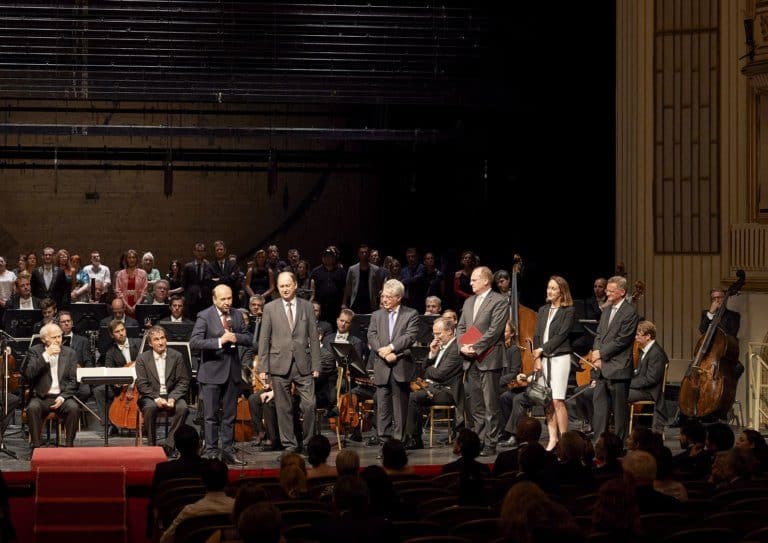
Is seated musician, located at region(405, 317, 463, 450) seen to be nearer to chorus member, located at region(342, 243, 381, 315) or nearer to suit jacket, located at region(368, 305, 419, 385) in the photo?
suit jacket, located at region(368, 305, 419, 385)

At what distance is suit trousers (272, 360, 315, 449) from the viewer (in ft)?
30.2

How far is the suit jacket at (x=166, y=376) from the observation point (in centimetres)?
969

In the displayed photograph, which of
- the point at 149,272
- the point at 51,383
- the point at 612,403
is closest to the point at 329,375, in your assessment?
the point at 51,383

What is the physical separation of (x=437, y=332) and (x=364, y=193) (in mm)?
9446

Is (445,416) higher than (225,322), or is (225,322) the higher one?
(225,322)

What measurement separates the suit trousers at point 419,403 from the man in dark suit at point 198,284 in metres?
6.03

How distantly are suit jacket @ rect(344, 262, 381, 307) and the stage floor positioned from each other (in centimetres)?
378

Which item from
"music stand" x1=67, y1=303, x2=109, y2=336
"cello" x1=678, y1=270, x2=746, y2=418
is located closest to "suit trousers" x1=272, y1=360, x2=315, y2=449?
"cello" x1=678, y1=270, x2=746, y2=418

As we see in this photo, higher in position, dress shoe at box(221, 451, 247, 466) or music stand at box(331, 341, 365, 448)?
music stand at box(331, 341, 365, 448)

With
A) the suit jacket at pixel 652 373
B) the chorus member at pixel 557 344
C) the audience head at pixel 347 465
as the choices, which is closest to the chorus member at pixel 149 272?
the suit jacket at pixel 652 373

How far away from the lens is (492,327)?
9.23 meters

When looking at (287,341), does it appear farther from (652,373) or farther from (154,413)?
(652,373)

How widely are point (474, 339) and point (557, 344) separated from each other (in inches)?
25.4

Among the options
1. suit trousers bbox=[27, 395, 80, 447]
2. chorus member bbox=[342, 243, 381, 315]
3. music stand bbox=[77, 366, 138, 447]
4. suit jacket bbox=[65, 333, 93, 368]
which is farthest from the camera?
chorus member bbox=[342, 243, 381, 315]
